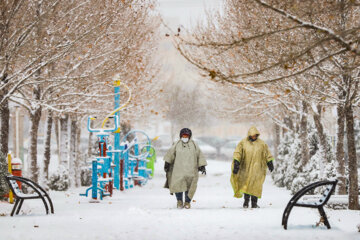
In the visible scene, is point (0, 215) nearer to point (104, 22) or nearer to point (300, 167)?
point (104, 22)

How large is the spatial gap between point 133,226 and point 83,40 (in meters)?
5.87

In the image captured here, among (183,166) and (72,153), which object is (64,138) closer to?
(72,153)

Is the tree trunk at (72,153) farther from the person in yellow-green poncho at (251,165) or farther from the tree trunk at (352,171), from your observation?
the tree trunk at (352,171)

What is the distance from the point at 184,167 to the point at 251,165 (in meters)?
1.36

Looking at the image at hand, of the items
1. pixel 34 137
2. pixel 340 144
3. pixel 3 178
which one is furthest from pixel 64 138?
pixel 340 144

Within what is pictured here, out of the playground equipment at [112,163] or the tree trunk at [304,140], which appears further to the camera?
the tree trunk at [304,140]

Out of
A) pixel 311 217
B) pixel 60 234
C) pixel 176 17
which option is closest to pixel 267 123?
pixel 311 217

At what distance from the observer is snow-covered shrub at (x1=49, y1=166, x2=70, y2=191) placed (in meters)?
19.9

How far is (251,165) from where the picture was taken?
35.9 feet

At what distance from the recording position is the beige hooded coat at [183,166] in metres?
10.9

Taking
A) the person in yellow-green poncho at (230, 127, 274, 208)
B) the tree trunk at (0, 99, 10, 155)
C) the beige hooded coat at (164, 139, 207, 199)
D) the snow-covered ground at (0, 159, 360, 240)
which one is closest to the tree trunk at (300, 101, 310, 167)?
the person in yellow-green poncho at (230, 127, 274, 208)

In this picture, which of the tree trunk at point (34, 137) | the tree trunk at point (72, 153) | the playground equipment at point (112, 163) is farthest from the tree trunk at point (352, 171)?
the tree trunk at point (72, 153)

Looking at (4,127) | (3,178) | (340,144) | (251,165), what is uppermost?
(4,127)

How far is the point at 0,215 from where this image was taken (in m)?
9.13
